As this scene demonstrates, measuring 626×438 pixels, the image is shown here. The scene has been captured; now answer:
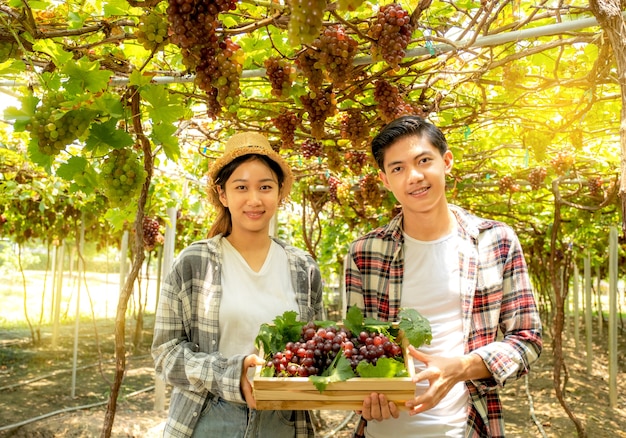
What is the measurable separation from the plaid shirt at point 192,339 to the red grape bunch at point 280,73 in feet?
2.78

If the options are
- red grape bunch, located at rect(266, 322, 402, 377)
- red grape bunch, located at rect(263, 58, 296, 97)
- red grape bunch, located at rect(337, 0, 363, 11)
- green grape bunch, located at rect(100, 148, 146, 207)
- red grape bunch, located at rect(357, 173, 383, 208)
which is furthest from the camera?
red grape bunch, located at rect(357, 173, 383, 208)

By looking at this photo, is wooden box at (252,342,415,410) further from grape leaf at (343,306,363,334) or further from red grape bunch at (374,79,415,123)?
red grape bunch at (374,79,415,123)

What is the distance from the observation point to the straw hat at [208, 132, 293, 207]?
2.01m

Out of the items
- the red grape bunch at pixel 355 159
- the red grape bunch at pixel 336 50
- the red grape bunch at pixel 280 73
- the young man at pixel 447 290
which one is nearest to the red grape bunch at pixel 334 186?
the red grape bunch at pixel 355 159

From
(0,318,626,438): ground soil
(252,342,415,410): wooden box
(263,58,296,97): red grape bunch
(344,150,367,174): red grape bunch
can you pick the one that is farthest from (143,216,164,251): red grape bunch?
(252,342,415,410): wooden box

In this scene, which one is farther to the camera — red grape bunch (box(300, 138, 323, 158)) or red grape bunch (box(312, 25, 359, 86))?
red grape bunch (box(300, 138, 323, 158))

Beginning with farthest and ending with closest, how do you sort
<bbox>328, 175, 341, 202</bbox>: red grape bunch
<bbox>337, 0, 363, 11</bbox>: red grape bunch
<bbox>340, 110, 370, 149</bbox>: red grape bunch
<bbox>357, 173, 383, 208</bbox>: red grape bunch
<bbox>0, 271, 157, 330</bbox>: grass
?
<bbox>0, 271, 157, 330</bbox>: grass → <bbox>328, 175, 341, 202</bbox>: red grape bunch → <bbox>357, 173, 383, 208</bbox>: red grape bunch → <bbox>340, 110, 370, 149</bbox>: red grape bunch → <bbox>337, 0, 363, 11</bbox>: red grape bunch

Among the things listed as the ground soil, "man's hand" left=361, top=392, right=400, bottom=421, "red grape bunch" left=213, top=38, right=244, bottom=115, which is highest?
"red grape bunch" left=213, top=38, right=244, bottom=115

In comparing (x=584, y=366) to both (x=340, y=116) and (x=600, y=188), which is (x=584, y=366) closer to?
(x=600, y=188)

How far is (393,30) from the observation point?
201cm

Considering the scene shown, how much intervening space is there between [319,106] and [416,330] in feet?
5.21

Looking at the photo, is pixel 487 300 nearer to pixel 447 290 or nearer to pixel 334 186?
pixel 447 290

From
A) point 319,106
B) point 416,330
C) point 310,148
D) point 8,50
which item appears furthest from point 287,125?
point 416,330

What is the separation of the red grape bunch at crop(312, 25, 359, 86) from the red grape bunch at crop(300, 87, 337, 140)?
2.32 feet
